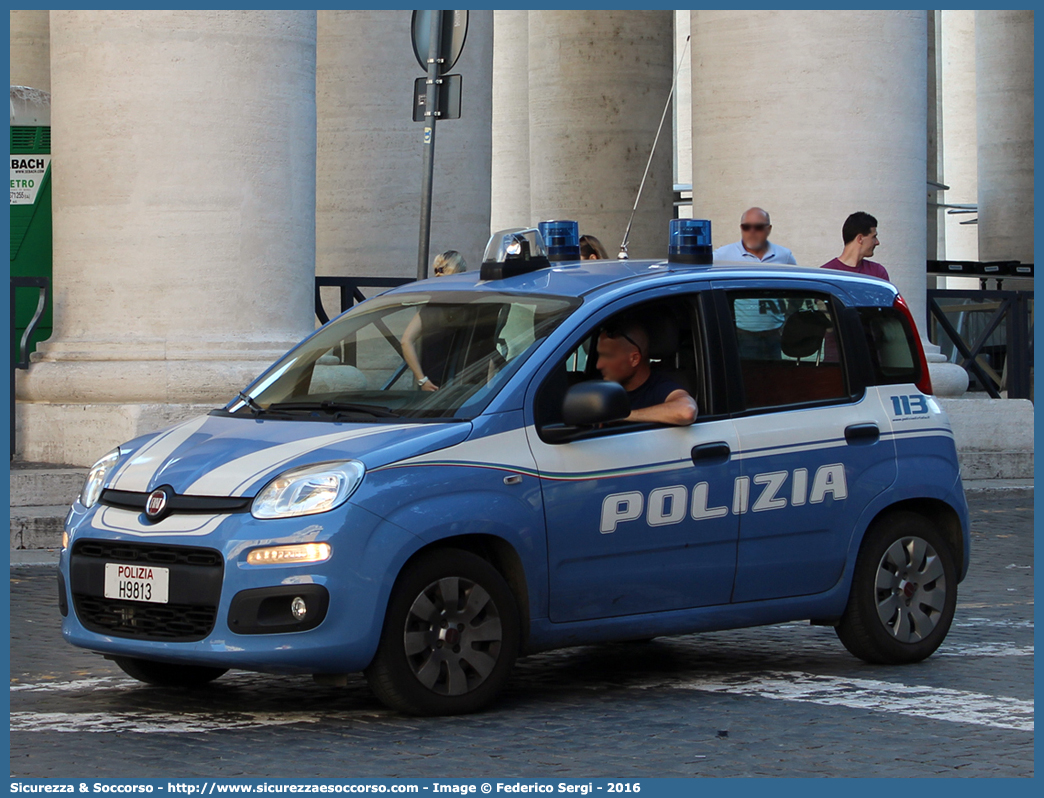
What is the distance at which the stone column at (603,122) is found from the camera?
2619 centimetres

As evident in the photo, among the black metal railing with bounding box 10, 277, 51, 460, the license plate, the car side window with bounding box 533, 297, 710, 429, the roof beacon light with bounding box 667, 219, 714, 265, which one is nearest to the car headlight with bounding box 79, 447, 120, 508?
the license plate

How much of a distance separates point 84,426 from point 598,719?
671 centimetres

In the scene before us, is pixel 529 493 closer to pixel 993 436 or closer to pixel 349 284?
pixel 349 284

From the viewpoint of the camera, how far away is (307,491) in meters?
6.38

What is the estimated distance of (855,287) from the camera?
8.11m

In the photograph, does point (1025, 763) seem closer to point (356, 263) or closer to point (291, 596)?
point (291, 596)

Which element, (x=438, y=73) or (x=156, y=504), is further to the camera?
(x=438, y=73)

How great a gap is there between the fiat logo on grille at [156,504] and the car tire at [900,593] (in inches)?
115

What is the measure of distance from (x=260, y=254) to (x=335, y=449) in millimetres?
6517

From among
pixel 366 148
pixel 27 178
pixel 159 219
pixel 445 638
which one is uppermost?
pixel 366 148

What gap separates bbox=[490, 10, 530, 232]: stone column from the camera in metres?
40.3

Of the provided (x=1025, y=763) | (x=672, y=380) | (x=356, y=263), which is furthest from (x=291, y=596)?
(x=356, y=263)

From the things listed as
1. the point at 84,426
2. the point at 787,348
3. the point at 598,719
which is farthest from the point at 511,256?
the point at 84,426

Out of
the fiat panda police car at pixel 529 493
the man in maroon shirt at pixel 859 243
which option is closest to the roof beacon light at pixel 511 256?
the fiat panda police car at pixel 529 493
